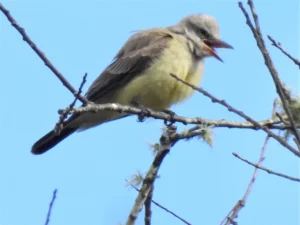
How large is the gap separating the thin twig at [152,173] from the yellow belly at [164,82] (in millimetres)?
1752

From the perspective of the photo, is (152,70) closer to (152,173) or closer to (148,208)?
(152,173)

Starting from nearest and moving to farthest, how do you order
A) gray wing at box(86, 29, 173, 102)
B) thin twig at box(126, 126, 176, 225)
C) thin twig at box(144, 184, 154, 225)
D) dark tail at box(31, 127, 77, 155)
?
1. thin twig at box(126, 126, 176, 225)
2. thin twig at box(144, 184, 154, 225)
3. gray wing at box(86, 29, 173, 102)
4. dark tail at box(31, 127, 77, 155)

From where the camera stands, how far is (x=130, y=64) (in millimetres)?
6051

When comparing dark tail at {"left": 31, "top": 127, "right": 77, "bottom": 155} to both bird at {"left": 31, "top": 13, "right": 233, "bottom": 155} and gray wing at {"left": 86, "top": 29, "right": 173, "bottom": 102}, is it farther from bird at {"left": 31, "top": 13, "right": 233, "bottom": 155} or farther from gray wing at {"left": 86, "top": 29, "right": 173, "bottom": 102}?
gray wing at {"left": 86, "top": 29, "right": 173, "bottom": 102}

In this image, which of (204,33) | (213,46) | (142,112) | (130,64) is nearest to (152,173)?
(142,112)

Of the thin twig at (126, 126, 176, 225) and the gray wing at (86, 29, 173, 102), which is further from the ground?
the gray wing at (86, 29, 173, 102)

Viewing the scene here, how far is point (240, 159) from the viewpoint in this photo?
3291 millimetres

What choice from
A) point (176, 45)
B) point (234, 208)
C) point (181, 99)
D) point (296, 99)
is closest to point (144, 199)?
point (234, 208)

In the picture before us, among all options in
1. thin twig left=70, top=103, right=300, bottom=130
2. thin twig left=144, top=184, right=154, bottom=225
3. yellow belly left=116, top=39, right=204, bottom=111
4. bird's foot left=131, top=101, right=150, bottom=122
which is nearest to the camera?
thin twig left=144, top=184, right=154, bottom=225

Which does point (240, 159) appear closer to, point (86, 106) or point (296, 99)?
point (296, 99)

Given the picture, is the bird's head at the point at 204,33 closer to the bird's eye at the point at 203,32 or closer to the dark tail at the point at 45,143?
the bird's eye at the point at 203,32

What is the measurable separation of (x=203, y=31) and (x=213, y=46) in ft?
0.66

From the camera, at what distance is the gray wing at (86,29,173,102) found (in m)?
5.96

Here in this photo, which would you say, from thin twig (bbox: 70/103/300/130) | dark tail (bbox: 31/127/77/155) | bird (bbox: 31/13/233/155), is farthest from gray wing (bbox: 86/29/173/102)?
thin twig (bbox: 70/103/300/130)
